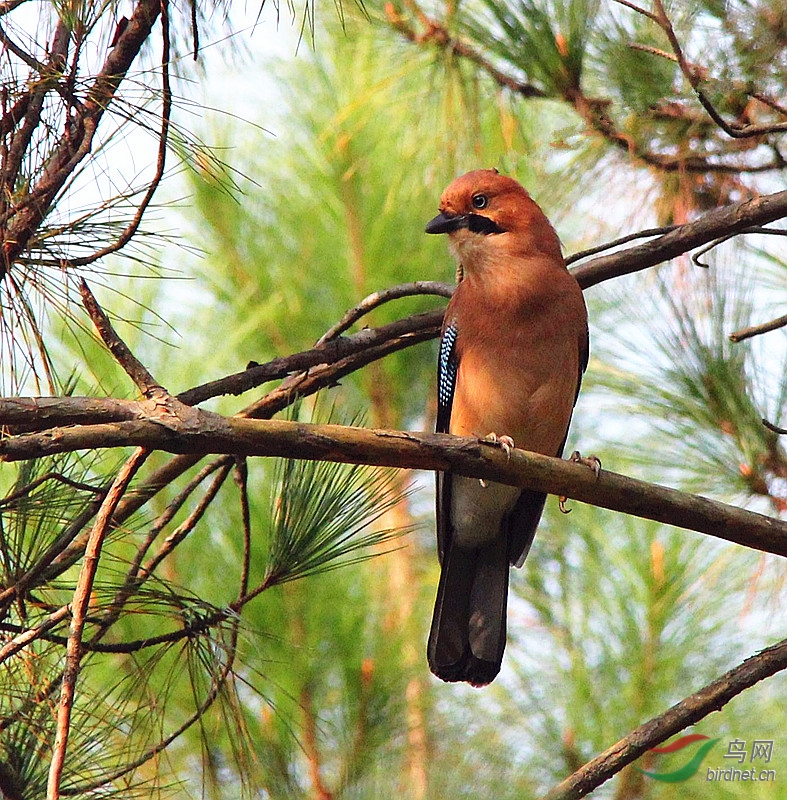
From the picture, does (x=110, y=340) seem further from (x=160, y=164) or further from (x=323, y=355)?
(x=323, y=355)

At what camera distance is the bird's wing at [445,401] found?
3361 mm

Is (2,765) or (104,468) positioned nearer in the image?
(2,765)

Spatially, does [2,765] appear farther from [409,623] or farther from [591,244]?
[591,244]

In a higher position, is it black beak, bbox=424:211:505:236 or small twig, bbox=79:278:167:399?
black beak, bbox=424:211:505:236

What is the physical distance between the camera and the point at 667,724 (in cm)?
216

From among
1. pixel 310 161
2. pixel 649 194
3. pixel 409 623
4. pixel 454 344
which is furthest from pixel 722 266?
pixel 310 161

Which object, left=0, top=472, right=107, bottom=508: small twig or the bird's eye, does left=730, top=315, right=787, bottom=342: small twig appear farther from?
left=0, top=472, right=107, bottom=508: small twig

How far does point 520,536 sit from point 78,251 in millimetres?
1817

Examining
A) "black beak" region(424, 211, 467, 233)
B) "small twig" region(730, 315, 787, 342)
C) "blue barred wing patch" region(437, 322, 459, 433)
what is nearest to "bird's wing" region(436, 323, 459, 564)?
"blue barred wing patch" region(437, 322, 459, 433)

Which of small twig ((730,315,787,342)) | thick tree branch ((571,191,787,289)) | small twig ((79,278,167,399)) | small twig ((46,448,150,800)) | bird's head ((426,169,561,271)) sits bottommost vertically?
small twig ((46,448,150,800))

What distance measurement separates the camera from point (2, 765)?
223 centimetres

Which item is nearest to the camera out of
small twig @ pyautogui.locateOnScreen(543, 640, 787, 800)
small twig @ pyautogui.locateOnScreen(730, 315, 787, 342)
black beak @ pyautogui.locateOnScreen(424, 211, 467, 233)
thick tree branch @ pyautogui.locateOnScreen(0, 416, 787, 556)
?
thick tree branch @ pyautogui.locateOnScreen(0, 416, 787, 556)

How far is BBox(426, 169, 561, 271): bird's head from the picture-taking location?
10.9ft

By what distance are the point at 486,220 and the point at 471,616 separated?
1.19 meters
